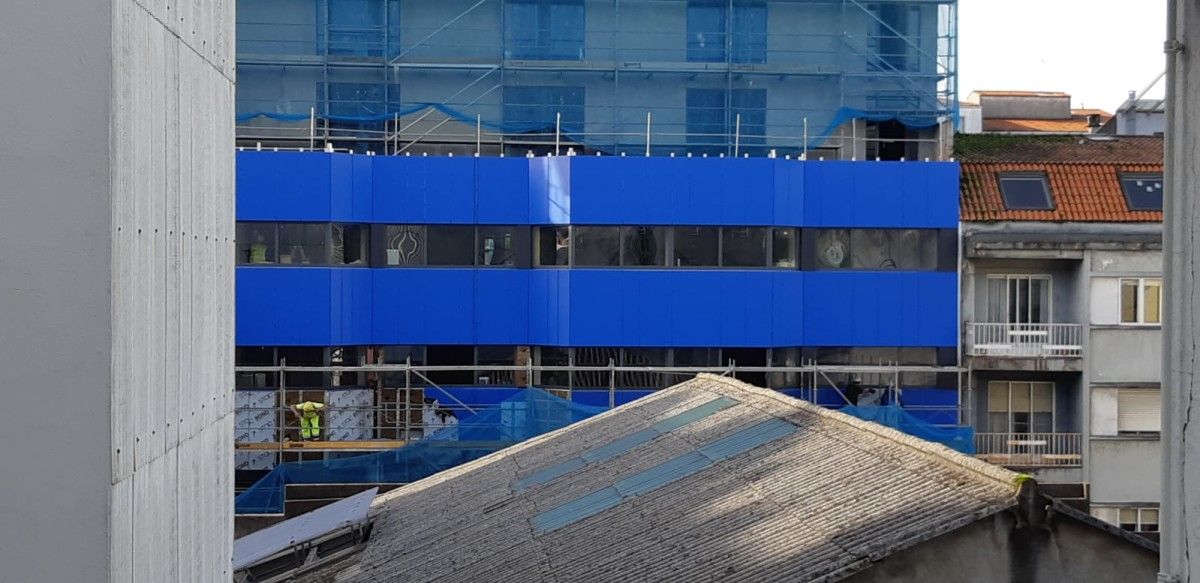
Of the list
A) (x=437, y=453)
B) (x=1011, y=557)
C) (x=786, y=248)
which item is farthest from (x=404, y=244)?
(x=1011, y=557)

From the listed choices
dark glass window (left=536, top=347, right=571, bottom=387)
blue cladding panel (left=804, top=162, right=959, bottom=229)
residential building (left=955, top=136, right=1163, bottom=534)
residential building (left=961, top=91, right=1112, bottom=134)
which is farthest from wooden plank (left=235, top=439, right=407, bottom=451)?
residential building (left=961, top=91, right=1112, bottom=134)

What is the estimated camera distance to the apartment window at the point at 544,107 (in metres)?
40.5

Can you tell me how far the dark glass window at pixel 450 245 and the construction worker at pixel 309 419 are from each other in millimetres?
4836

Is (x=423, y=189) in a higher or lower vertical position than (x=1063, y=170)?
lower

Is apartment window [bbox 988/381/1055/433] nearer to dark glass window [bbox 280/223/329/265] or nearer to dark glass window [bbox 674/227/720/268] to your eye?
dark glass window [bbox 674/227/720/268]

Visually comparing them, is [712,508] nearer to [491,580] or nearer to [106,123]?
[491,580]

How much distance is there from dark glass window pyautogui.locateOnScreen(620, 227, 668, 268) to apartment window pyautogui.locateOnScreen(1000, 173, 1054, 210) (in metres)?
8.04

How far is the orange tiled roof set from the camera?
3938 cm

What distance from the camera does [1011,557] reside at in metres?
13.0

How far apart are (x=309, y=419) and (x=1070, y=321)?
676 inches

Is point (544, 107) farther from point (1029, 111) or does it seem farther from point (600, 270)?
point (1029, 111)

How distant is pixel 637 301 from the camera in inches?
1526

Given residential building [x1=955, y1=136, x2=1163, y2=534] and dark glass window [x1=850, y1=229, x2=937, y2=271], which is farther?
dark glass window [x1=850, y1=229, x2=937, y2=271]

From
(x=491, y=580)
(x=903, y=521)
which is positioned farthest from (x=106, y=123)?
(x=491, y=580)
